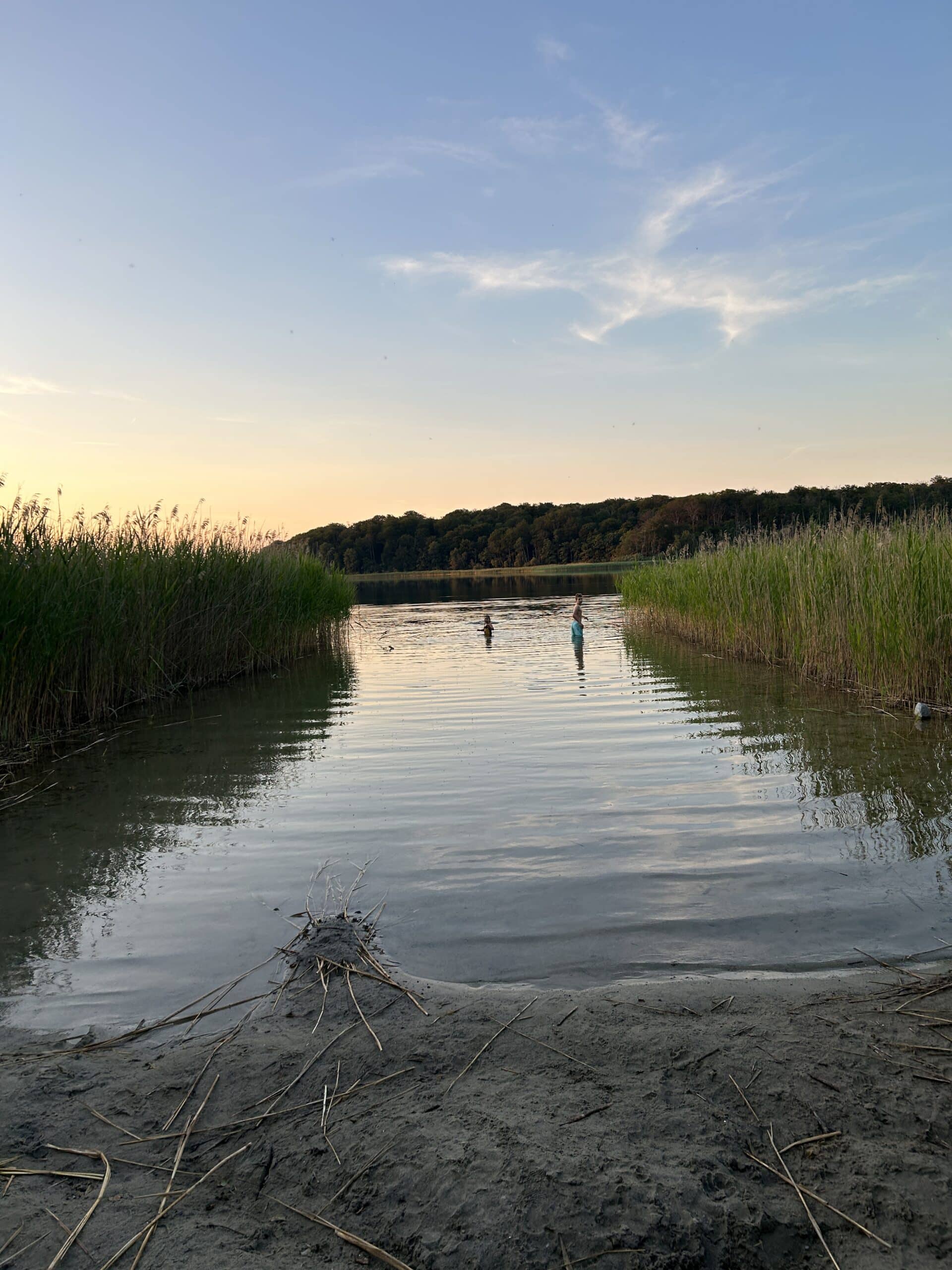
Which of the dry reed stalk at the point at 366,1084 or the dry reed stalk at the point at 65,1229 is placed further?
the dry reed stalk at the point at 366,1084

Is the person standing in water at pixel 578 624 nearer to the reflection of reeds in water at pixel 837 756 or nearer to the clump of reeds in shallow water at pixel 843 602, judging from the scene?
the clump of reeds in shallow water at pixel 843 602

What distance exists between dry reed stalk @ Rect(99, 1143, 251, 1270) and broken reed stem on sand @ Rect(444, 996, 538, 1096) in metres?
0.67

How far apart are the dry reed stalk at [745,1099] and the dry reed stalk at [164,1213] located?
149 centimetres

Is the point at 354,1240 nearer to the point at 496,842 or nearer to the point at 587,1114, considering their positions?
the point at 587,1114

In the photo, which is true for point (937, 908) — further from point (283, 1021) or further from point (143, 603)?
point (143, 603)

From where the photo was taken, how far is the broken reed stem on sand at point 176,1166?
6.84ft

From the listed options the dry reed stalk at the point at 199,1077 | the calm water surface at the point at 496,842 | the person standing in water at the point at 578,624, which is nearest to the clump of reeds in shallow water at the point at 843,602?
the calm water surface at the point at 496,842

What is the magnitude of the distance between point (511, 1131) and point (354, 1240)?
539mm

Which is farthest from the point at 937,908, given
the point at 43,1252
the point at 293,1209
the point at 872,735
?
the point at 872,735

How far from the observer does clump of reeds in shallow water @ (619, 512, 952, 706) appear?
10.0 meters

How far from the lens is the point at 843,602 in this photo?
1183cm

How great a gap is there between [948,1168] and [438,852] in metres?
3.85

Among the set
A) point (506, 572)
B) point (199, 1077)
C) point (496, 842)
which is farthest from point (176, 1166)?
point (506, 572)

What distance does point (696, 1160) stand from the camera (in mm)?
2283
